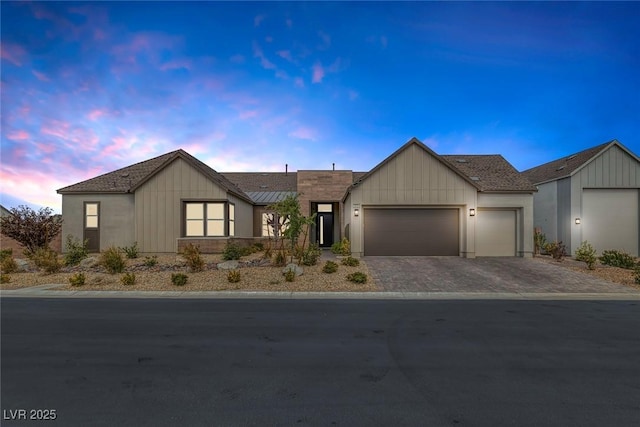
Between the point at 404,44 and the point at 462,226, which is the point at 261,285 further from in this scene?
the point at 404,44

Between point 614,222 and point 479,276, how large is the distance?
11.6 m

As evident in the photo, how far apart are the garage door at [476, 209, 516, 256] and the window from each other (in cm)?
1392

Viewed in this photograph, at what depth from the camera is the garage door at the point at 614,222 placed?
17.2 m

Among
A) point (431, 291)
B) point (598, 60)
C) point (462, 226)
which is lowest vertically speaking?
point (431, 291)

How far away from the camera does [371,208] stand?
633 inches

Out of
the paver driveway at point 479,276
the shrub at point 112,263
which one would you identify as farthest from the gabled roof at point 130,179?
the paver driveway at point 479,276

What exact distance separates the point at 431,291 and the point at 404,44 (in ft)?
40.7

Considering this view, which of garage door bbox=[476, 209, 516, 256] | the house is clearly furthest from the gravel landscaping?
garage door bbox=[476, 209, 516, 256]

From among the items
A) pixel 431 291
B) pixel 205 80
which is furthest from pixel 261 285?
pixel 205 80

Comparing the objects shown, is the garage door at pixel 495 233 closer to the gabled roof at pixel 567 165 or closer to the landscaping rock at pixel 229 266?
the gabled roof at pixel 567 165

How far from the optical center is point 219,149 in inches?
838

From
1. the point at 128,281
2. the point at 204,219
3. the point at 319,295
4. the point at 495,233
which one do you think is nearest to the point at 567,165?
the point at 495,233

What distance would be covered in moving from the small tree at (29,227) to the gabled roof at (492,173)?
67.6 ft
